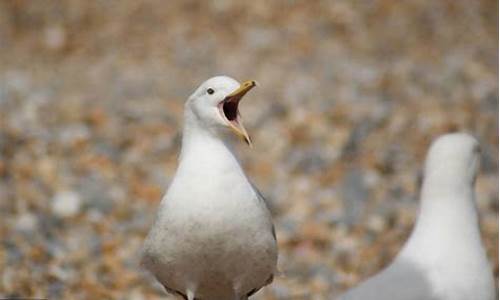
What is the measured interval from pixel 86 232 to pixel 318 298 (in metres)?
1.34

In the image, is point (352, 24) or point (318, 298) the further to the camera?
point (352, 24)

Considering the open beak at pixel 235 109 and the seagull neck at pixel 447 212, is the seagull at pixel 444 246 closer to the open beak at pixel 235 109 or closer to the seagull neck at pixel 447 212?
the seagull neck at pixel 447 212

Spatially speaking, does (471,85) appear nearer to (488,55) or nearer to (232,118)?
(488,55)

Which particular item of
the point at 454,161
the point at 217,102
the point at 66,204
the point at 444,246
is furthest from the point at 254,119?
the point at 217,102

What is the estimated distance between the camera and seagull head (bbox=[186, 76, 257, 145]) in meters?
3.34

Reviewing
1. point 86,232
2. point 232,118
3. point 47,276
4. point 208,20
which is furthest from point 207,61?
point 232,118

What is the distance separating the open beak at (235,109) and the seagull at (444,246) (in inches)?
25.7

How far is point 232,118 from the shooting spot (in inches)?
137

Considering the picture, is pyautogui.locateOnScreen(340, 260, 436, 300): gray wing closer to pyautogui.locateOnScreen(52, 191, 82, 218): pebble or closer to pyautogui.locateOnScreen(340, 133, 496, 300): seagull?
pyautogui.locateOnScreen(340, 133, 496, 300): seagull

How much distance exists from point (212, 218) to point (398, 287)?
673 millimetres

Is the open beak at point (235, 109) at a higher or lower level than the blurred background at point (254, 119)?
lower

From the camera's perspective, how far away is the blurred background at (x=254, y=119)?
560 cm

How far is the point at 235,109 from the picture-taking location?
348 centimetres

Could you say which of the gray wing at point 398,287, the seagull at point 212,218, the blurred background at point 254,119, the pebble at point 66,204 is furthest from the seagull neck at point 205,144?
the pebble at point 66,204
